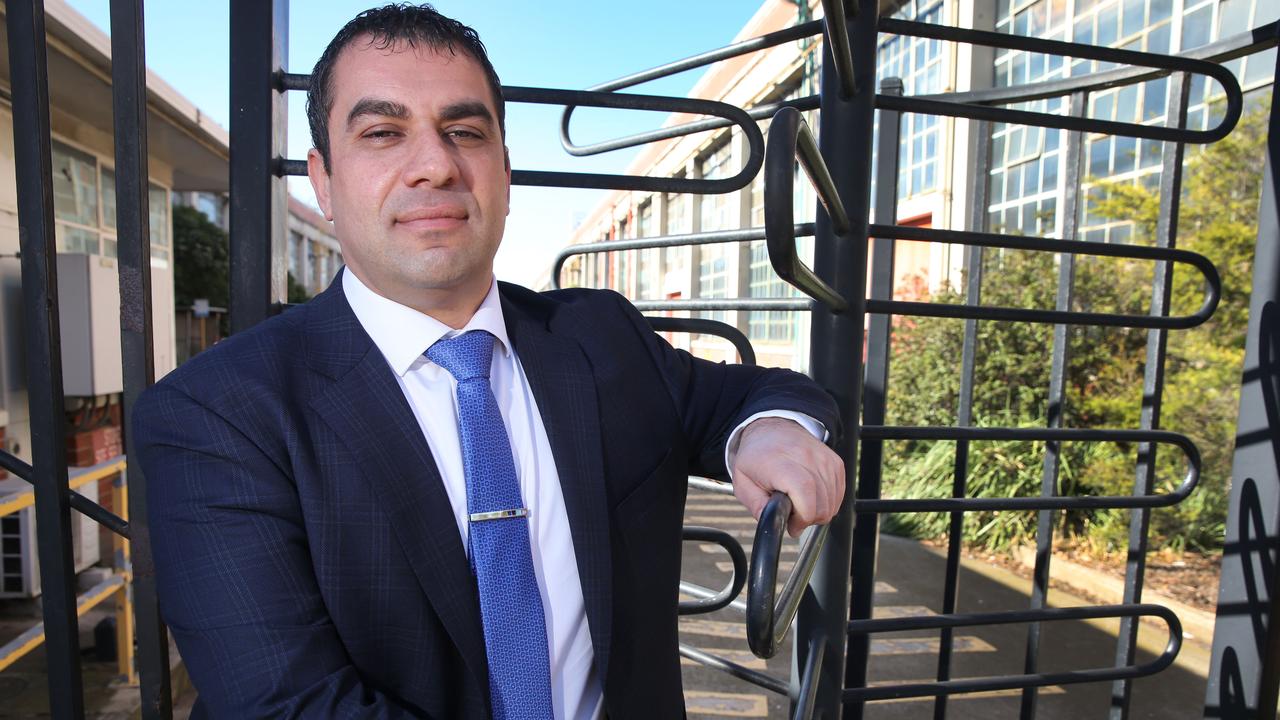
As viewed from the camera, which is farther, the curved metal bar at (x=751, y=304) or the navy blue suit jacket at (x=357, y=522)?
the curved metal bar at (x=751, y=304)

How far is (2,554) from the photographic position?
17.4ft

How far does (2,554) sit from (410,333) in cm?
574

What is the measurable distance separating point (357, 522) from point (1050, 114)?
1576 mm

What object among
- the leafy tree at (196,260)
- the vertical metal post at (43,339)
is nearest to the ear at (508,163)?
the vertical metal post at (43,339)

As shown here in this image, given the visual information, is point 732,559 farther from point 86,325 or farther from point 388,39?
point 86,325

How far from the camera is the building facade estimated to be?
6887 mm

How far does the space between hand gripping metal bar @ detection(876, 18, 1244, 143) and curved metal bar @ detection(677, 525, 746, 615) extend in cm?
98

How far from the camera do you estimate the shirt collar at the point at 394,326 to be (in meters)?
1.31

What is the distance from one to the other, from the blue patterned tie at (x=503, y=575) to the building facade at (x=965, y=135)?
4659mm

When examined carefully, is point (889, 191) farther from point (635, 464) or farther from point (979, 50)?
point (979, 50)

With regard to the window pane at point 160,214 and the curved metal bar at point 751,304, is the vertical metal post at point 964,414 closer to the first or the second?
the curved metal bar at point 751,304

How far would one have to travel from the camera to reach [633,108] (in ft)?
5.35

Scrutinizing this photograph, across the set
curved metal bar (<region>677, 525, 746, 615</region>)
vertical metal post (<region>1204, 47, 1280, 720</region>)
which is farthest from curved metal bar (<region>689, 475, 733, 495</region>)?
vertical metal post (<region>1204, 47, 1280, 720</region>)

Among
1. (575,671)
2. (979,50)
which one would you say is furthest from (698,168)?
(575,671)
